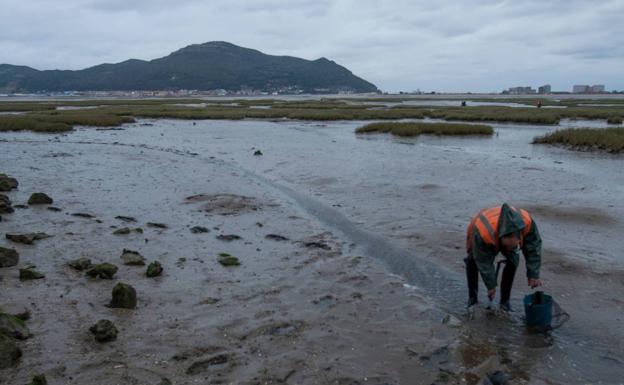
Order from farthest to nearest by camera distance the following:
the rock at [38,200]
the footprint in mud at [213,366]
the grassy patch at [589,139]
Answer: the grassy patch at [589,139]
the rock at [38,200]
the footprint in mud at [213,366]

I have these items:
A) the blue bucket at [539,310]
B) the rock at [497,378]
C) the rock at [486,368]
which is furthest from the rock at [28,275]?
the blue bucket at [539,310]

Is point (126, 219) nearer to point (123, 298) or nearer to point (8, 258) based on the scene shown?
point (8, 258)

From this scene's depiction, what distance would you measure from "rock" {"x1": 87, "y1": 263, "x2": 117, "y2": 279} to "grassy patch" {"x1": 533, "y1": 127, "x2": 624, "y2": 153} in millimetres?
27981

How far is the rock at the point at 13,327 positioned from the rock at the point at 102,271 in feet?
7.45

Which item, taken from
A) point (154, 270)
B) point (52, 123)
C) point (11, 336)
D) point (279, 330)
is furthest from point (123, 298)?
point (52, 123)

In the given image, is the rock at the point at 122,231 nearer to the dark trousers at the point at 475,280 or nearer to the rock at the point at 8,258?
the rock at the point at 8,258

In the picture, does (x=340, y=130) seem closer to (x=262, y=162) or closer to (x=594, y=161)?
(x=262, y=162)

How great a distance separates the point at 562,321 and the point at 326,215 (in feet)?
26.8

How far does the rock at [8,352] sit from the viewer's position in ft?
19.1

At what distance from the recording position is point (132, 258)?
9984 millimetres

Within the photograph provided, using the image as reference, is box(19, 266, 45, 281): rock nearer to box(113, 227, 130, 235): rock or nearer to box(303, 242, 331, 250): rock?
box(113, 227, 130, 235): rock

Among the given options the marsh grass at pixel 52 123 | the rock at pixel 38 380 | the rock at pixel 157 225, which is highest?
the marsh grass at pixel 52 123

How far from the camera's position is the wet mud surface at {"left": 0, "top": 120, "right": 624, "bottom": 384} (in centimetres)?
626

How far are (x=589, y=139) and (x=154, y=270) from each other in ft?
95.0
